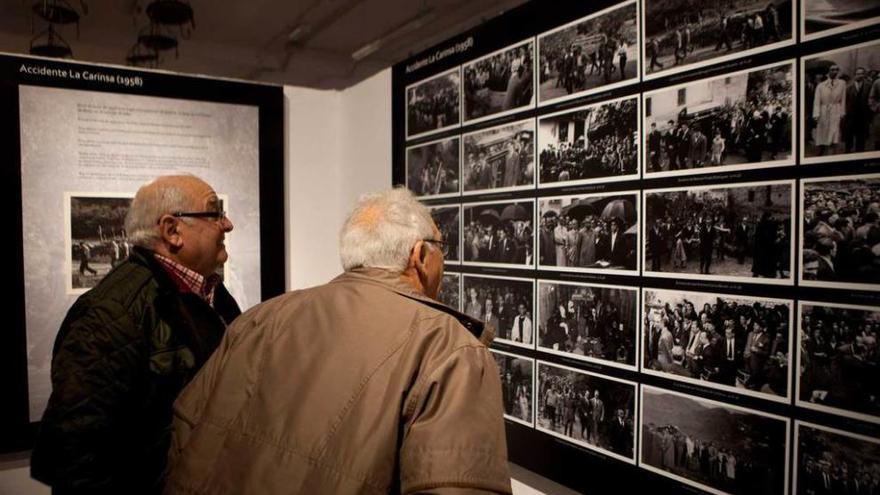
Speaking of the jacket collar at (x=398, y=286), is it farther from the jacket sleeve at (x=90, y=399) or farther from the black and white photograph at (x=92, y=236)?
the black and white photograph at (x=92, y=236)

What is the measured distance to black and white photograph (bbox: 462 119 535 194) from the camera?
7.60 feet

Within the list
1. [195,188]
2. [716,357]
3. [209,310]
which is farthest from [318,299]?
[716,357]

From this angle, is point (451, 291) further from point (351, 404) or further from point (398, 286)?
point (351, 404)

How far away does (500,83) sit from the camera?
244 centimetres

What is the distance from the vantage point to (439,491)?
1.15m

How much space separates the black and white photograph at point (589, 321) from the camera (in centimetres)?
192

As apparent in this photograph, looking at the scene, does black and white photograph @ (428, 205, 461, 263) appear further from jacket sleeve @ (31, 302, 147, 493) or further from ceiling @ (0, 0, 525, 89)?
ceiling @ (0, 0, 525, 89)

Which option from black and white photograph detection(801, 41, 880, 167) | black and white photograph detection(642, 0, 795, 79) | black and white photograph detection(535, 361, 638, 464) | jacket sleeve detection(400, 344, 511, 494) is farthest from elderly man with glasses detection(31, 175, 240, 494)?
black and white photograph detection(801, 41, 880, 167)

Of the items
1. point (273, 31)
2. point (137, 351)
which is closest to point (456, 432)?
point (137, 351)

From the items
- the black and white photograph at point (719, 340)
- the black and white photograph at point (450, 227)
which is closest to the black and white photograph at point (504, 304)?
the black and white photograph at point (450, 227)

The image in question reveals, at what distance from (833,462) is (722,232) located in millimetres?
630

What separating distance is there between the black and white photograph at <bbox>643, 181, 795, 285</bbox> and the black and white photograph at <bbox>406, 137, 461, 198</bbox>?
108 centimetres

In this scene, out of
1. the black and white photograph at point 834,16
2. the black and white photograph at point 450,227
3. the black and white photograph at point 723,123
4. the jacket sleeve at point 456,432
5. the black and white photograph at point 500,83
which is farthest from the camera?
the black and white photograph at point 450,227

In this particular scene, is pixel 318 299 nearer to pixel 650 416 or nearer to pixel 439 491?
pixel 439 491
